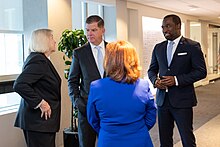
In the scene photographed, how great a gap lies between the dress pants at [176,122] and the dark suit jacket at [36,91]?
3.33ft

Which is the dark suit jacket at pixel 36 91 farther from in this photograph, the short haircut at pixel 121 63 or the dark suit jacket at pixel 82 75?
the short haircut at pixel 121 63

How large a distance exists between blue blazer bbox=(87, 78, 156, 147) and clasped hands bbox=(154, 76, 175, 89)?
884 millimetres

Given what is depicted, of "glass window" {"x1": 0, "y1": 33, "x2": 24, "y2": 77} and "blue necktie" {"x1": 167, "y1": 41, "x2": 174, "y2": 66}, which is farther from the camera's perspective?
"glass window" {"x1": 0, "y1": 33, "x2": 24, "y2": 77}

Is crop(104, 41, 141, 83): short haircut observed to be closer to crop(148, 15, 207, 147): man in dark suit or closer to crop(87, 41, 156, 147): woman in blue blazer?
crop(87, 41, 156, 147): woman in blue blazer

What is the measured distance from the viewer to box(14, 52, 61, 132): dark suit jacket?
267 centimetres

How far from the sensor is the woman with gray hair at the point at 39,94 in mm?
2684

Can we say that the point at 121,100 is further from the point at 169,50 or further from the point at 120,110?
the point at 169,50

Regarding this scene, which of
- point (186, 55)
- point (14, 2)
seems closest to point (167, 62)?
point (186, 55)

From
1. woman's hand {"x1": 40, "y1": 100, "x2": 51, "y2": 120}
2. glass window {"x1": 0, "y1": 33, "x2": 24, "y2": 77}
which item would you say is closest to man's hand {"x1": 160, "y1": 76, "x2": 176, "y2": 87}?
woman's hand {"x1": 40, "y1": 100, "x2": 51, "y2": 120}

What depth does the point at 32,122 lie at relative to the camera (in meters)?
2.76

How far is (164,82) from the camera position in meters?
2.89

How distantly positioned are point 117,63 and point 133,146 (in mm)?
537

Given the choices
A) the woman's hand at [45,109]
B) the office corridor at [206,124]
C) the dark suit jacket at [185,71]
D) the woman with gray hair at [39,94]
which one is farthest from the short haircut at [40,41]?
the office corridor at [206,124]

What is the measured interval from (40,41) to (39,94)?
486 mm
